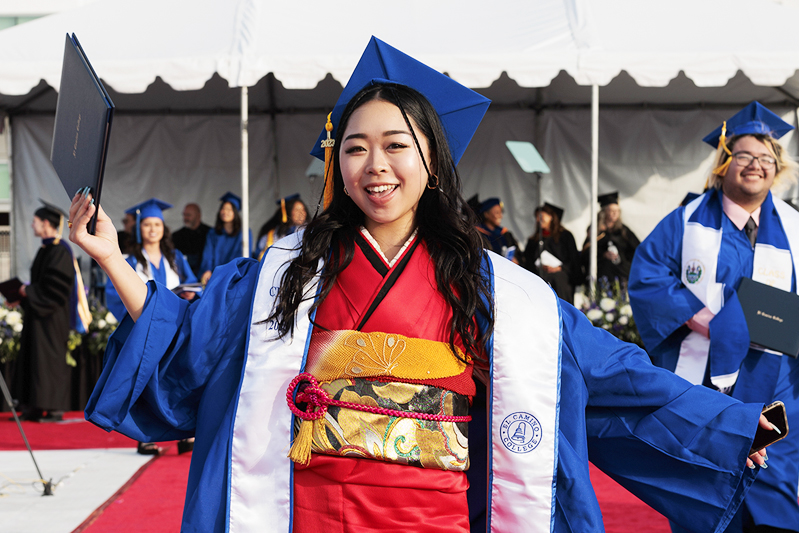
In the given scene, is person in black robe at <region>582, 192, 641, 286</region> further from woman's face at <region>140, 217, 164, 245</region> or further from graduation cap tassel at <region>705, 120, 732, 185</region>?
woman's face at <region>140, 217, 164, 245</region>

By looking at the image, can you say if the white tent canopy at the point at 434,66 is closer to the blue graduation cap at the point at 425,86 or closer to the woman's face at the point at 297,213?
the woman's face at the point at 297,213

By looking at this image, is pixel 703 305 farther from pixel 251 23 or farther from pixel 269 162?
pixel 269 162

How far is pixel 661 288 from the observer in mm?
3459

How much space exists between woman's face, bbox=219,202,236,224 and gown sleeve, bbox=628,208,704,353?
618 centimetres

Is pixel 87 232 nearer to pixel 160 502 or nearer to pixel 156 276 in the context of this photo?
pixel 160 502

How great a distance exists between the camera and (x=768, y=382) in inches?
128

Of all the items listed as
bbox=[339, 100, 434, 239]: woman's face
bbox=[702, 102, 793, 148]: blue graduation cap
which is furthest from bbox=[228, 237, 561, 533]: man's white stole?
bbox=[702, 102, 793, 148]: blue graduation cap

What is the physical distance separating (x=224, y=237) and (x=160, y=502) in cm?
508

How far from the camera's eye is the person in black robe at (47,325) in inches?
263

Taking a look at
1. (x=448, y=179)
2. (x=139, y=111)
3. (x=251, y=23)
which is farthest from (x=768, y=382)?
(x=139, y=111)

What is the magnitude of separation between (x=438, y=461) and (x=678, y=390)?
0.61 meters

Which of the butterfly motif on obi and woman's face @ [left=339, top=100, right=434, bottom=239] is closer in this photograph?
the butterfly motif on obi

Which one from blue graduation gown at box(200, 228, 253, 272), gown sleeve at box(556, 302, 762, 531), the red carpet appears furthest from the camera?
blue graduation gown at box(200, 228, 253, 272)

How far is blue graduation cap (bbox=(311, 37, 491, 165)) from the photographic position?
1.86 meters
